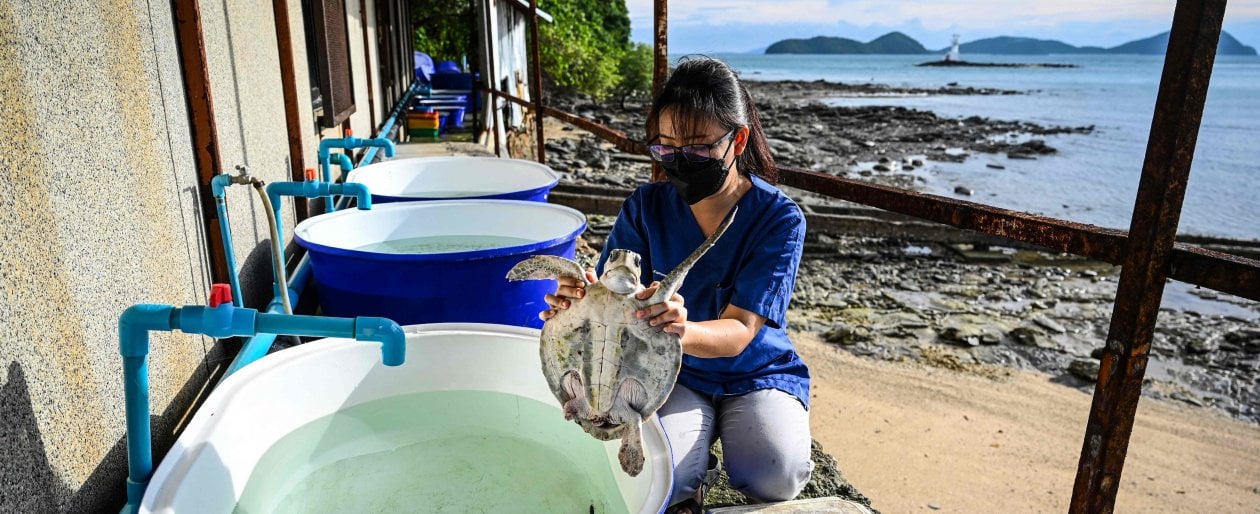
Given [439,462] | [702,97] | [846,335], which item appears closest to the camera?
[702,97]

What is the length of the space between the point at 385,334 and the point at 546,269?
1.35 ft

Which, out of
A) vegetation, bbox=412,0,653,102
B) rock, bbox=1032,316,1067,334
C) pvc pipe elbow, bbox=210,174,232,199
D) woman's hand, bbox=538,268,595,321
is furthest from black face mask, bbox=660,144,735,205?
vegetation, bbox=412,0,653,102

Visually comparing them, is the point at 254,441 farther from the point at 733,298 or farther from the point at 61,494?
the point at 733,298

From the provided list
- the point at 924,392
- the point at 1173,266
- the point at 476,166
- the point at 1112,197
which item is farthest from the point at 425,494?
the point at 1112,197

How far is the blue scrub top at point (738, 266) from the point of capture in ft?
6.31

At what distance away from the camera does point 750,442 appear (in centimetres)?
196

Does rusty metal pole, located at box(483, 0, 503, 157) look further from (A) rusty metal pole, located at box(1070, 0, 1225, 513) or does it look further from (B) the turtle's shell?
(A) rusty metal pole, located at box(1070, 0, 1225, 513)

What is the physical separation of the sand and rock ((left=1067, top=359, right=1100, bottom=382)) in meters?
0.27

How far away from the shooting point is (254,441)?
194cm

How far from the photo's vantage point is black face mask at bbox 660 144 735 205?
75.0 inches

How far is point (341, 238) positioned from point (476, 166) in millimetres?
1458

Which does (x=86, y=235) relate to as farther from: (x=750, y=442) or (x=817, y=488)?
(x=817, y=488)

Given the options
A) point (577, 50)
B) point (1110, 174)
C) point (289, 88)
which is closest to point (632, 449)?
point (289, 88)

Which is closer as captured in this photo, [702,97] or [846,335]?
[702,97]
